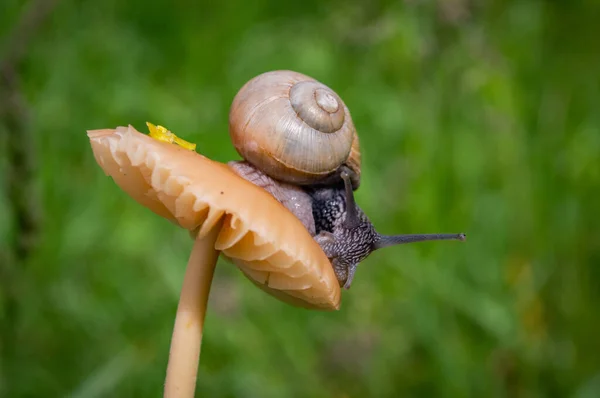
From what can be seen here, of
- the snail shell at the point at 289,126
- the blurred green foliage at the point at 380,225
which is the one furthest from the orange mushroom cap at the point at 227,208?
the blurred green foliage at the point at 380,225

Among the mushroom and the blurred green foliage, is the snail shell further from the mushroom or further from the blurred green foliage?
the blurred green foliage

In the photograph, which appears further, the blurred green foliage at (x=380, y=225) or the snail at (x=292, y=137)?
the blurred green foliage at (x=380, y=225)

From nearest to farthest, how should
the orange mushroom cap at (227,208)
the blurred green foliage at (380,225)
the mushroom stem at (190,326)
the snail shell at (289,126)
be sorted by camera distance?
the orange mushroom cap at (227,208), the mushroom stem at (190,326), the snail shell at (289,126), the blurred green foliage at (380,225)

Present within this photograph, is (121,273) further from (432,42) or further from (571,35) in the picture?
(571,35)

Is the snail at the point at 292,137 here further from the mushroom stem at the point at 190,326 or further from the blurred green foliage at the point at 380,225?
the blurred green foliage at the point at 380,225

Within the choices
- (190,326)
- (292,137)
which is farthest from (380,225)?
(190,326)

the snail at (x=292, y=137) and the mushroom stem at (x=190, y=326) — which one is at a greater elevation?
the snail at (x=292, y=137)

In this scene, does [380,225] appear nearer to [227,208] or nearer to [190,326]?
[190,326]

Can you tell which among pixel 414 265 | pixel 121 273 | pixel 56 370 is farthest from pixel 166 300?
pixel 414 265
